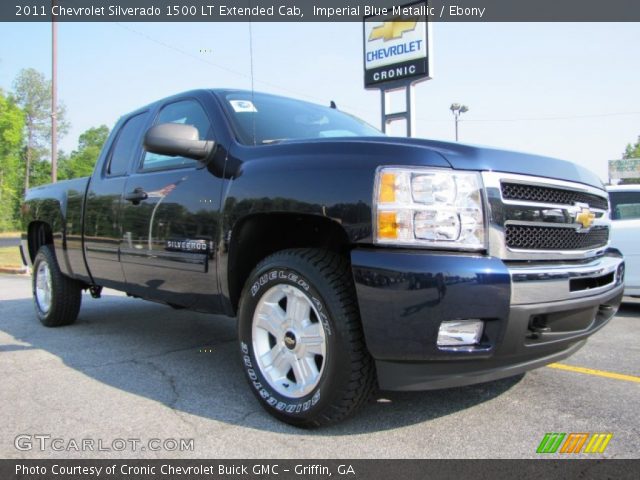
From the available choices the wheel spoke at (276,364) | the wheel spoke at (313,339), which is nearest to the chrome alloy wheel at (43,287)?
the wheel spoke at (276,364)

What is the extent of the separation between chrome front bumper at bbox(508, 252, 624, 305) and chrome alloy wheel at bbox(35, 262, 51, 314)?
462 cm

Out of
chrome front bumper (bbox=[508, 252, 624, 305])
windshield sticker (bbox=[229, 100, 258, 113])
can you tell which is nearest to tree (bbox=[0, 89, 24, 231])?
windshield sticker (bbox=[229, 100, 258, 113])

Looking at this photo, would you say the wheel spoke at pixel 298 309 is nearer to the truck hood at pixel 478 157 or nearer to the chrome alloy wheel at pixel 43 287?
the truck hood at pixel 478 157

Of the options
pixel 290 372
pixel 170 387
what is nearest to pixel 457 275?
pixel 290 372

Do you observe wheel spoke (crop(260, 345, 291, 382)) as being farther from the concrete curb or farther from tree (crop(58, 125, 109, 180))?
tree (crop(58, 125, 109, 180))

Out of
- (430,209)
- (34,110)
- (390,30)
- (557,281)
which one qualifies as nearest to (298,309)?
(430,209)

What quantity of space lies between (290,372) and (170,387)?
3.16 ft

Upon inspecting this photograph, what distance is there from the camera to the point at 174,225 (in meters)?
3.39

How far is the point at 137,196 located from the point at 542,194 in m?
2.67

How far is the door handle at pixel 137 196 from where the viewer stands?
3.71 m

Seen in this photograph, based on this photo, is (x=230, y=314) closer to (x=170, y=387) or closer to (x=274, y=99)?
(x=170, y=387)

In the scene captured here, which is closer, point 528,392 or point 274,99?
point 528,392

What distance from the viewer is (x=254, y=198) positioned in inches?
111

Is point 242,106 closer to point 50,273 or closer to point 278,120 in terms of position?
point 278,120
